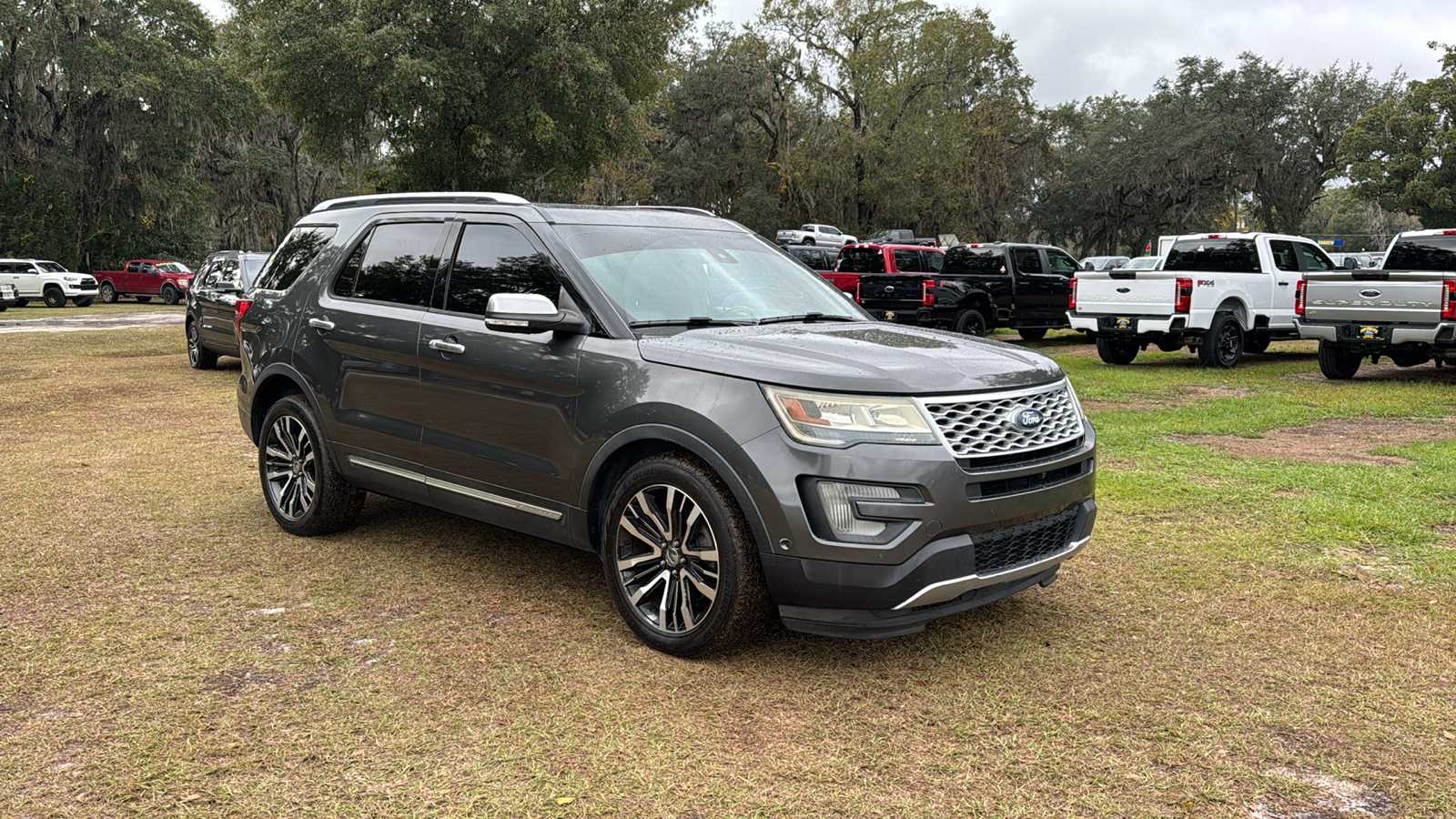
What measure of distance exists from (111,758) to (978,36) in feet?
164

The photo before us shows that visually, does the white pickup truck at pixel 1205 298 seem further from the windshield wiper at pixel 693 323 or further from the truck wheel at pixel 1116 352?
the windshield wiper at pixel 693 323

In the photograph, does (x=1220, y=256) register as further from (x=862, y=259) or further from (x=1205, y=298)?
(x=862, y=259)

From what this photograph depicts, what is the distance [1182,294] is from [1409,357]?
112 inches

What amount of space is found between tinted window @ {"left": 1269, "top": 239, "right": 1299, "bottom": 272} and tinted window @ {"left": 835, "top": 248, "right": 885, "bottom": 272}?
22.0 feet

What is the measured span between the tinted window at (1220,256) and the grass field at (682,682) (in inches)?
384

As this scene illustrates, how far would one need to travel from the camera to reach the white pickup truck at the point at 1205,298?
15.3 metres

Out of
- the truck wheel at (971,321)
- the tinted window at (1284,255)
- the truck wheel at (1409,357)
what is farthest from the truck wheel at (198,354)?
the truck wheel at (1409,357)

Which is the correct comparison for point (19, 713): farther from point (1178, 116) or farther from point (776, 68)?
point (1178, 116)

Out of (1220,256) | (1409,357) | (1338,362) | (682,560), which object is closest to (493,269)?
(682,560)

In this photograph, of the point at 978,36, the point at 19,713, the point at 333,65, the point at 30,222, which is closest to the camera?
the point at 19,713

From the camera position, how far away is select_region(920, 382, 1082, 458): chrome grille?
390cm

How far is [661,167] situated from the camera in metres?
55.8

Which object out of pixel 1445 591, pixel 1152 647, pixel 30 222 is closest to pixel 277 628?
pixel 1152 647

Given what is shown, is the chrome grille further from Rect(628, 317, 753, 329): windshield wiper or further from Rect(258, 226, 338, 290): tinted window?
Rect(258, 226, 338, 290): tinted window
